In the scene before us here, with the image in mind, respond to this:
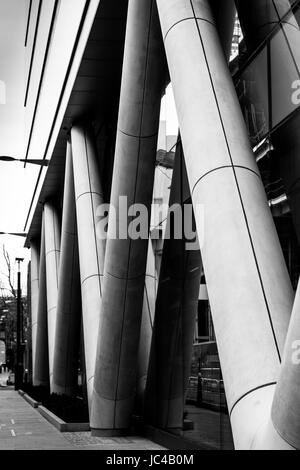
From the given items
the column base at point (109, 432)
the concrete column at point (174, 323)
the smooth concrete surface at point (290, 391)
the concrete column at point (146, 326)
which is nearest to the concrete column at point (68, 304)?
the concrete column at point (146, 326)

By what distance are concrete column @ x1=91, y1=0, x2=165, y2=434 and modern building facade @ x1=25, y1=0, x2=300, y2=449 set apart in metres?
0.03

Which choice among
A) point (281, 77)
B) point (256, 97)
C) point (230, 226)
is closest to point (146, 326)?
point (256, 97)

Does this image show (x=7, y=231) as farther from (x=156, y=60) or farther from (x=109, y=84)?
(x=156, y=60)

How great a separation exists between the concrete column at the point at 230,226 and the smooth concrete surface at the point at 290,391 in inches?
32.2

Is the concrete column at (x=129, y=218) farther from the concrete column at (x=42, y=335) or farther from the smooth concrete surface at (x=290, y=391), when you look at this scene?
the concrete column at (x=42, y=335)

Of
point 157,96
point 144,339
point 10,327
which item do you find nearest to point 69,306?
point 144,339

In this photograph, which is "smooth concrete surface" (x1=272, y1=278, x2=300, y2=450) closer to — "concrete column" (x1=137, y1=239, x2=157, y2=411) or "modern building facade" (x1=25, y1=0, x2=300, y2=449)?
"modern building facade" (x1=25, y1=0, x2=300, y2=449)

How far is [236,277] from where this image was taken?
31.2ft

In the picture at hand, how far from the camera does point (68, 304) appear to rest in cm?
2838

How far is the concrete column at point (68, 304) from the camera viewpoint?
27.0 metres

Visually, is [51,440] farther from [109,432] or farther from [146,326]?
[146,326]

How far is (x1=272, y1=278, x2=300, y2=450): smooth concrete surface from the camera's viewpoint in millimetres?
7090

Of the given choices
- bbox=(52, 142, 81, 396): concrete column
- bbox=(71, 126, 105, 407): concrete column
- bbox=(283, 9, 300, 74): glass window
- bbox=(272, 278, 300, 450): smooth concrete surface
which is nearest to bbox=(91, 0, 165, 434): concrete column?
bbox=(71, 126, 105, 407): concrete column

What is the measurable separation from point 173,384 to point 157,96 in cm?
628
